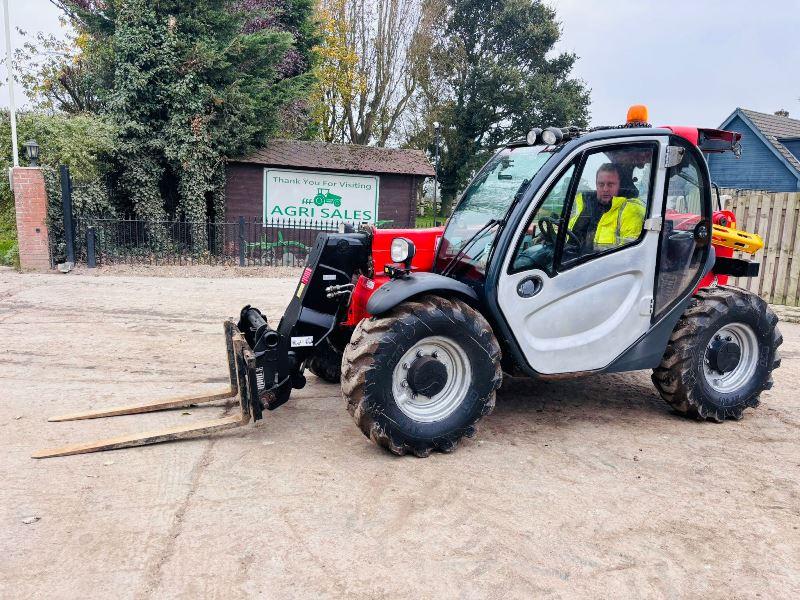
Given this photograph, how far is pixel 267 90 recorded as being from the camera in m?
17.4

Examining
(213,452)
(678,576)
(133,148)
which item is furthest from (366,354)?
(133,148)

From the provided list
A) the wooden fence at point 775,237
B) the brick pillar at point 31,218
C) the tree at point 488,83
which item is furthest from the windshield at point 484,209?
the tree at point 488,83

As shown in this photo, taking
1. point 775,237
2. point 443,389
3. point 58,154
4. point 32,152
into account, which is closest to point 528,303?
point 443,389

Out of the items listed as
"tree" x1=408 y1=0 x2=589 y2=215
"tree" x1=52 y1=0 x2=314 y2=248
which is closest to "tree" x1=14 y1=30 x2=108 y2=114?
"tree" x1=52 y1=0 x2=314 y2=248

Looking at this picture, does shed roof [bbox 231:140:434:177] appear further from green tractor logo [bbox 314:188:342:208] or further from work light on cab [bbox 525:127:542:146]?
work light on cab [bbox 525:127:542:146]

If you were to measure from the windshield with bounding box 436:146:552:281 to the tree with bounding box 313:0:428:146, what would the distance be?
72.7 ft

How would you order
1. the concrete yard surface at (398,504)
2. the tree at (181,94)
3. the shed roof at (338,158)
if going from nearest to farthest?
the concrete yard surface at (398,504)
the tree at (181,94)
the shed roof at (338,158)

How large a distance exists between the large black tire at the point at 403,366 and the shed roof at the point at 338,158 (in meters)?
13.9

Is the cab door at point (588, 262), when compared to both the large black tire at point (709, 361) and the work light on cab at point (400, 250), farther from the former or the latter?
the work light on cab at point (400, 250)

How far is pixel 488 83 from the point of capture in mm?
32125

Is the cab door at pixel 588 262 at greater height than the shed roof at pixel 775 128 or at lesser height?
lesser

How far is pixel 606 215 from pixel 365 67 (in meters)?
25.0

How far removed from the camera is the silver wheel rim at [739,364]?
496cm

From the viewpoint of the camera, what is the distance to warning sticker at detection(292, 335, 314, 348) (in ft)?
14.6
